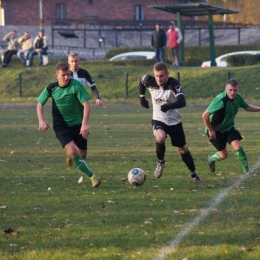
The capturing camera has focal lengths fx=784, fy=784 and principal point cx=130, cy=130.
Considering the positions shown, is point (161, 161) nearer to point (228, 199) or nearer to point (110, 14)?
point (228, 199)

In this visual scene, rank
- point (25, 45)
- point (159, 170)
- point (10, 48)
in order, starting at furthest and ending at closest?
point (10, 48) < point (25, 45) < point (159, 170)

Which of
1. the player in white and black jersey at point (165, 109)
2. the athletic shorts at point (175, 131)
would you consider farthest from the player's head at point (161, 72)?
the athletic shorts at point (175, 131)

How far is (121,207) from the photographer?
8805mm

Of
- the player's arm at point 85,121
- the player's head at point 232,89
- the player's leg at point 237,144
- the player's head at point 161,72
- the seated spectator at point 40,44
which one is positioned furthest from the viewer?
the seated spectator at point 40,44

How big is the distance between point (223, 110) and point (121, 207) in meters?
2.78

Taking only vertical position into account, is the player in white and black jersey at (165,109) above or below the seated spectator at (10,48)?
below

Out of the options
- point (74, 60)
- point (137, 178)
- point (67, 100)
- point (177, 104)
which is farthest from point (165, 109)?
point (74, 60)

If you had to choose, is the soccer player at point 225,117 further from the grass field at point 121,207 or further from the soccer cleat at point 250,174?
the grass field at point 121,207

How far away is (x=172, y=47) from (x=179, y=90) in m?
24.4

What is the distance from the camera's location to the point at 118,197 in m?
9.55

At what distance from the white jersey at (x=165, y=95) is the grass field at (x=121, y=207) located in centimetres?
89

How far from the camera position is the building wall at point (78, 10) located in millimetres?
65938

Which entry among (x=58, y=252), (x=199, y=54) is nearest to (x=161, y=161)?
(x=58, y=252)

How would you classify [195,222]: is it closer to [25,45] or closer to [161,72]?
[161,72]
